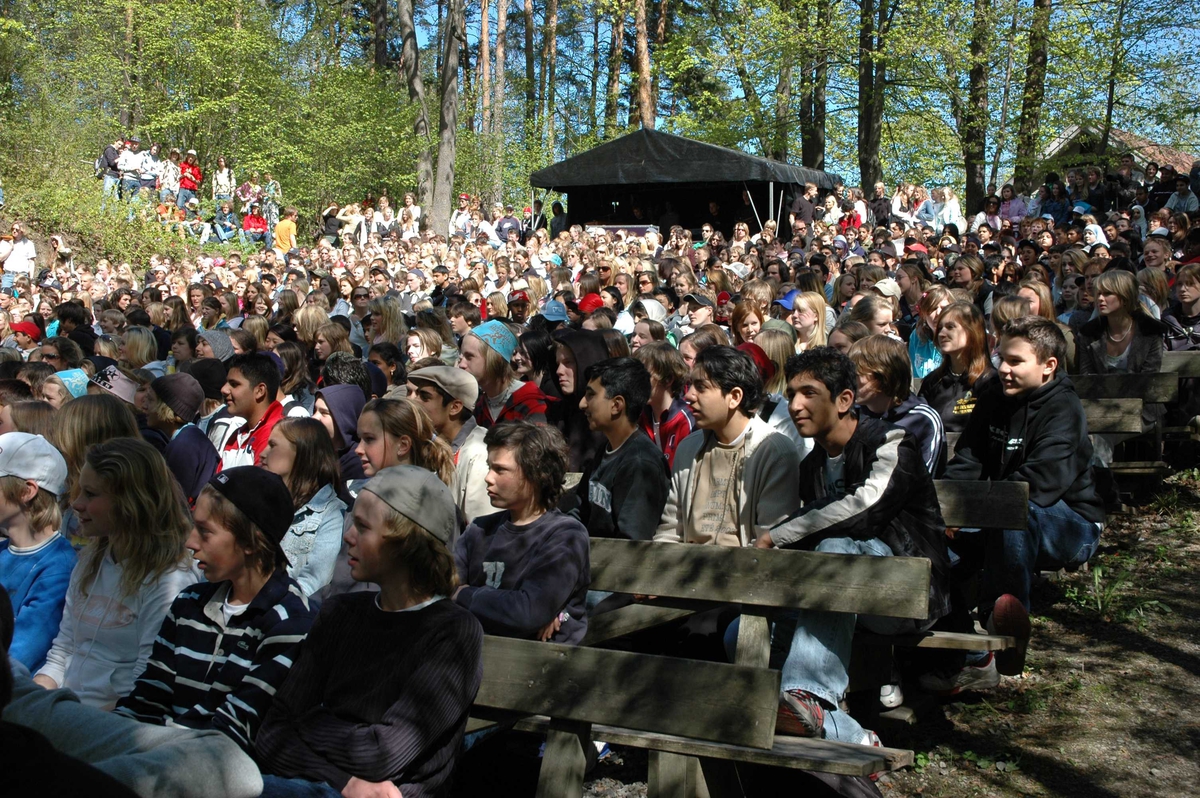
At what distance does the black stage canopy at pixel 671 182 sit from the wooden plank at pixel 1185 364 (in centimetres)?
1722

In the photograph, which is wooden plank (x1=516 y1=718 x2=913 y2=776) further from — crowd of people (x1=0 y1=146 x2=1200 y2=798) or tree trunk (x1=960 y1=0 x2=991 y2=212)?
tree trunk (x1=960 y1=0 x2=991 y2=212)

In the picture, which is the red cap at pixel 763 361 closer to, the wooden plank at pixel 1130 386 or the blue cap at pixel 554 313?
the wooden plank at pixel 1130 386

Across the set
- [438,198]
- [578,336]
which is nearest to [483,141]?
[438,198]

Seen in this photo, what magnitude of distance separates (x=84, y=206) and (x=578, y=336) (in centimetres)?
2561

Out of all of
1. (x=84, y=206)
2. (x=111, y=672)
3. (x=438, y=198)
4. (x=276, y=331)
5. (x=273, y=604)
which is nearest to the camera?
(x=273, y=604)

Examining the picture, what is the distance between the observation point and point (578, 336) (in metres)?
7.83

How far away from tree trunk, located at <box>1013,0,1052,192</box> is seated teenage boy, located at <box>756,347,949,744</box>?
74.4ft

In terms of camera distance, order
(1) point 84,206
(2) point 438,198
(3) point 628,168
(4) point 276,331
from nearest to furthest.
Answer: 1. (4) point 276,331
2. (3) point 628,168
3. (1) point 84,206
4. (2) point 438,198

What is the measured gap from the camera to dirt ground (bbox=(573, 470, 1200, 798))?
15.4 feet

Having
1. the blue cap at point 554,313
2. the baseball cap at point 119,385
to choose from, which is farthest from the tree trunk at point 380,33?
the baseball cap at point 119,385

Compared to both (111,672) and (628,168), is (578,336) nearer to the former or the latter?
(111,672)

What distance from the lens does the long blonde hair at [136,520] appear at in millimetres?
4270

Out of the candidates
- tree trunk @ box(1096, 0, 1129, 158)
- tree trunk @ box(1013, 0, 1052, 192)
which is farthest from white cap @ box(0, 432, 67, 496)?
tree trunk @ box(1096, 0, 1129, 158)

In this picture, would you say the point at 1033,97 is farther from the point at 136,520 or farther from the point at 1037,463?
the point at 136,520
